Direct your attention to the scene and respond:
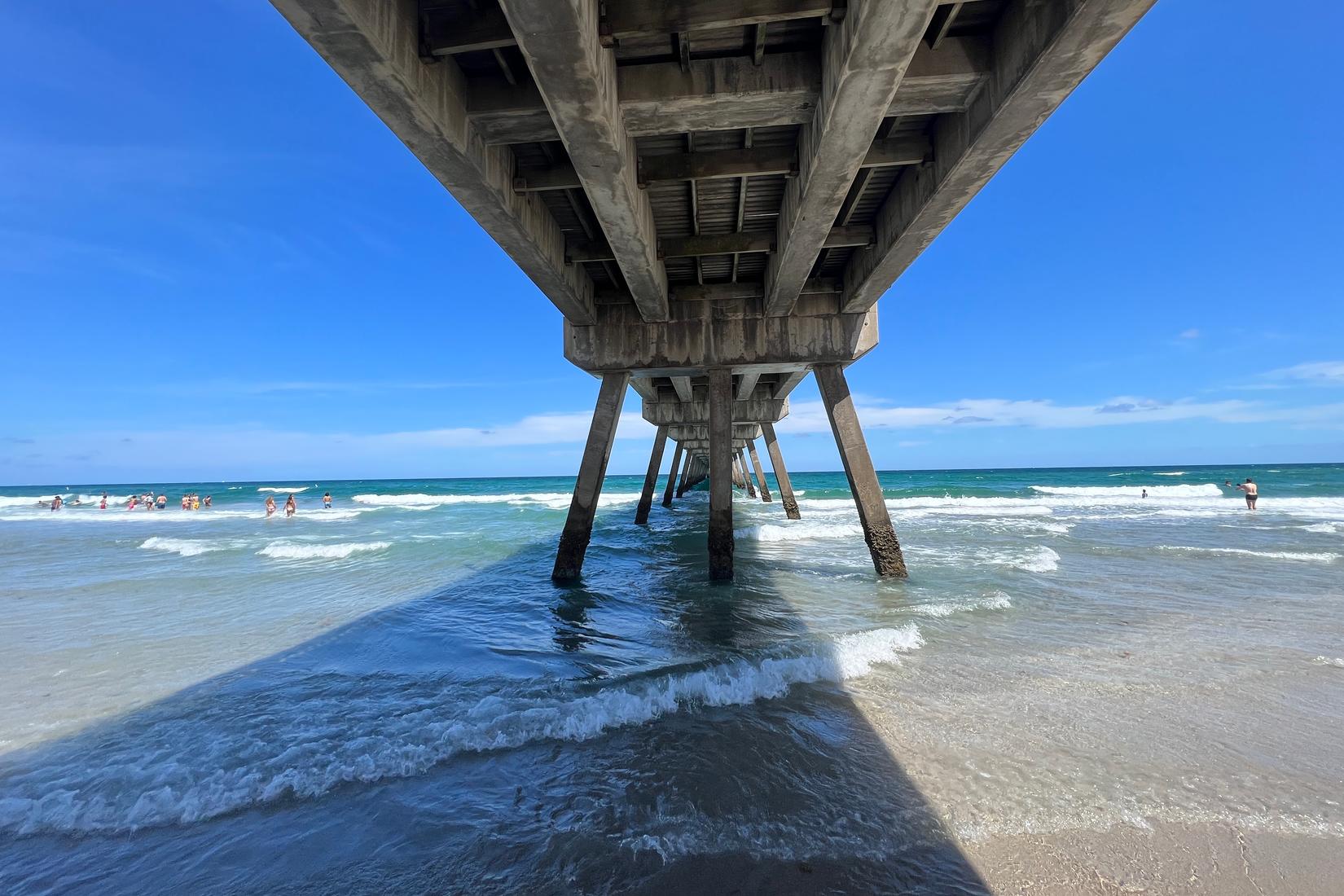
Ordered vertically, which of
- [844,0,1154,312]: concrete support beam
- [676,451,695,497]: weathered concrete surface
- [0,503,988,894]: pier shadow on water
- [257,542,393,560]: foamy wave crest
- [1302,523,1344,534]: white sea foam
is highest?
[844,0,1154,312]: concrete support beam

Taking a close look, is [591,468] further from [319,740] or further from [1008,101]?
[1008,101]

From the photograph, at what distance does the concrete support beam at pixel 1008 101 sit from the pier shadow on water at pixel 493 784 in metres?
4.47

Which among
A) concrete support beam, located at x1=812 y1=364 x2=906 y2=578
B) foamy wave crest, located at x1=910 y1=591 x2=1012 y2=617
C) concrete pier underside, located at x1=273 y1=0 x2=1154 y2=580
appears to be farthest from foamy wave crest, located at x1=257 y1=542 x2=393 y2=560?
foamy wave crest, located at x1=910 y1=591 x2=1012 y2=617

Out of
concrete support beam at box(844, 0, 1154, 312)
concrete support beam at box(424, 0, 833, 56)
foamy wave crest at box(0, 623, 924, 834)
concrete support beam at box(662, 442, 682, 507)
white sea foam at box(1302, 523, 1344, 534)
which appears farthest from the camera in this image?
concrete support beam at box(662, 442, 682, 507)

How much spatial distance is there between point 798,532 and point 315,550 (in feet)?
43.1

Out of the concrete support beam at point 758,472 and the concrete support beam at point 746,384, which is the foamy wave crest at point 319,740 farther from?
the concrete support beam at point 758,472

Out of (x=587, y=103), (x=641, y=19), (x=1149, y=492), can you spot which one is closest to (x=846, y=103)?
(x=641, y=19)

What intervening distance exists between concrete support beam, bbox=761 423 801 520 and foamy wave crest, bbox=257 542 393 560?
13.2 metres

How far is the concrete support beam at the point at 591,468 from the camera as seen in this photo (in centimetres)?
942

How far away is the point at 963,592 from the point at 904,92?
645 cm

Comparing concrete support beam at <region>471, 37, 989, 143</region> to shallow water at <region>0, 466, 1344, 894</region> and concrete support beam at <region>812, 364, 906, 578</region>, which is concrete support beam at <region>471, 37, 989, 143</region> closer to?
Result: shallow water at <region>0, 466, 1344, 894</region>

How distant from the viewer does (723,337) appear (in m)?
9.20

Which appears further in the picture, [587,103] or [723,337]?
[723,337]

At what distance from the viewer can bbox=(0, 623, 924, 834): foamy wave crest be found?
9.86 feet
